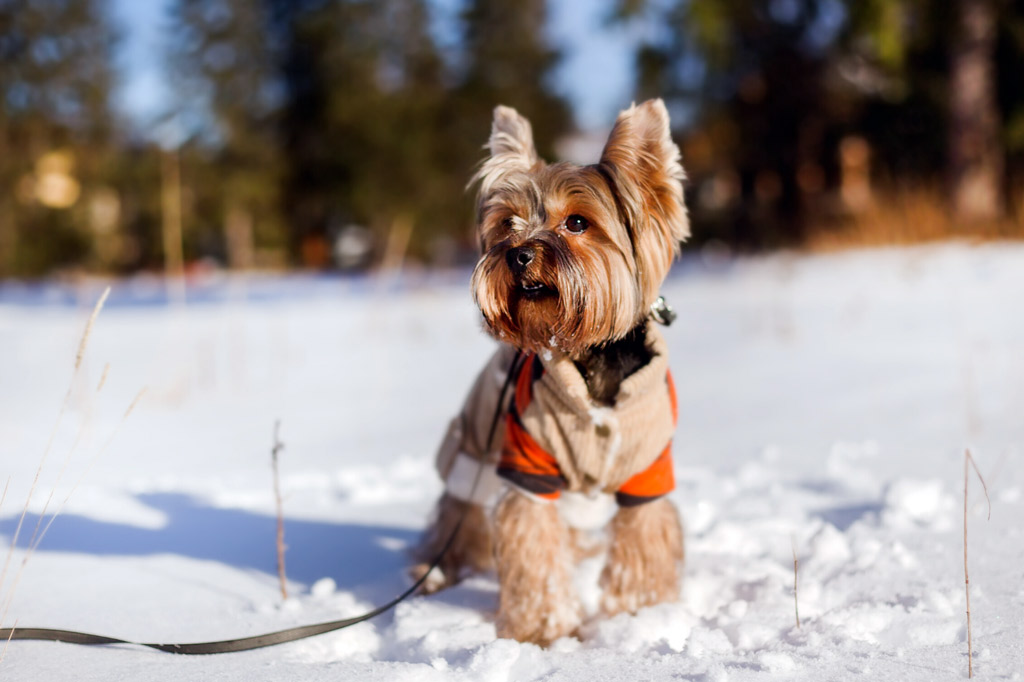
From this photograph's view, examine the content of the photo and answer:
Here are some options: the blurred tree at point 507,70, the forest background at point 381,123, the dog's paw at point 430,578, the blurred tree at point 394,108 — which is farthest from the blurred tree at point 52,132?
the dog's paw at point 430,578

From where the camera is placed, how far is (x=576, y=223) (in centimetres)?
292

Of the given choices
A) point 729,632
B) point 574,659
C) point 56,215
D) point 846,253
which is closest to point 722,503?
point 729,632

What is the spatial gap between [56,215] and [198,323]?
21.8m

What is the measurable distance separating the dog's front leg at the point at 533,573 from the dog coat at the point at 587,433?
0.10 metres

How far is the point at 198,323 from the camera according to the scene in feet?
38.2

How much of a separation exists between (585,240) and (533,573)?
122 cm

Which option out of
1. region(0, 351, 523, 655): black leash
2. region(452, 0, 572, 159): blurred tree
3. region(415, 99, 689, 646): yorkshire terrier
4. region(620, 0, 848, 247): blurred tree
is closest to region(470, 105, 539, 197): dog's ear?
region(415, 99, 689, 646): yorkshire terrier

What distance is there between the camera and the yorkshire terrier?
2.83 metres

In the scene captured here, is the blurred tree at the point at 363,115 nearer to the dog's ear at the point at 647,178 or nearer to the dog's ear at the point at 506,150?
the dog's ear at the point at 506,150

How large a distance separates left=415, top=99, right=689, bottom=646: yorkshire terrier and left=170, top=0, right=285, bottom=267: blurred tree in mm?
29745

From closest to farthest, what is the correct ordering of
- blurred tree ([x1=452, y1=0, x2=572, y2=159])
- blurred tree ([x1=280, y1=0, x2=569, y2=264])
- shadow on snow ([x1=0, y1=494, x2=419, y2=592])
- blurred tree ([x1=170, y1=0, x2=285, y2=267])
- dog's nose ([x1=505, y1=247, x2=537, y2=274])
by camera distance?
dog's nose ([x1=505, y1=247, x2=537, y2=274]) < shadow on snow ([x1=0, y1=494, x2=419, y2=592]) < blurred tree ([x1=170, y1=0, x2=285, y2=267]) < blurred tree ([x1=280, y1=0, x2=569, y2=264]) < blurred tree ([x1=452, y1=0, x2=572, y2=159])

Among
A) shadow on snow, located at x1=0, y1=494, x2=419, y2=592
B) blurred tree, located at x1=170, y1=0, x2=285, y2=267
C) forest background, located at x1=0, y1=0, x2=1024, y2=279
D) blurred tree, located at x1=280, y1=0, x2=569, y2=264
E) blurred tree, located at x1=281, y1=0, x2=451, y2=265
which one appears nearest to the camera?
shadow on snow, located at x1=0, y1=494, x2=419, y2=592

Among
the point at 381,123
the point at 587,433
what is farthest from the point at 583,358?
the point at 381,123

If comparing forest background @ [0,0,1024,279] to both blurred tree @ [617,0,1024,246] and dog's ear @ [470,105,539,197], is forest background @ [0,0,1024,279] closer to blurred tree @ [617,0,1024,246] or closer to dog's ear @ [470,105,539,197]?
blurred tree @ [617,0,1024,246]
